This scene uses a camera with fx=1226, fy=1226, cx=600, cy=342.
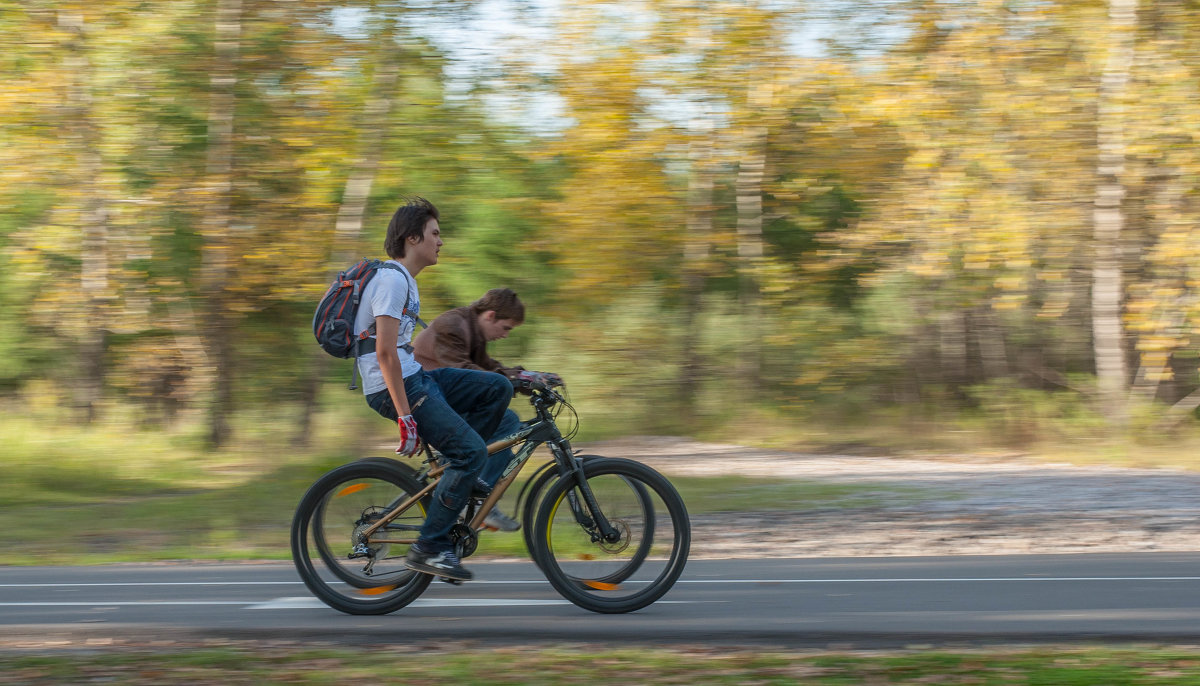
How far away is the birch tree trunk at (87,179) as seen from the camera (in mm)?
14203

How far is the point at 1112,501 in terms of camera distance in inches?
413

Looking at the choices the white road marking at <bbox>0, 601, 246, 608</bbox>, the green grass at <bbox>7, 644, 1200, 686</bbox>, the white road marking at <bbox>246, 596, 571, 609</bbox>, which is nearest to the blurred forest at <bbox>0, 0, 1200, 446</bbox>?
the white road marking at <bbox>0, 601, 246, 608</bbox>

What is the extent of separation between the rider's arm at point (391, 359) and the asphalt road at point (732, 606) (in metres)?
1.10

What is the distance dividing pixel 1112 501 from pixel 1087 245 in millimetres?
6036

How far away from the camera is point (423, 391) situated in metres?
5.96

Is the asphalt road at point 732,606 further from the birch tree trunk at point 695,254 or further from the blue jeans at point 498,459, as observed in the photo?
the birch tree trunk at point 695,254

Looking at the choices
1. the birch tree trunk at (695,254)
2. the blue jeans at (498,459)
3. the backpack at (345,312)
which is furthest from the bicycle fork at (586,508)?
the birch tree trunk at (695,254)

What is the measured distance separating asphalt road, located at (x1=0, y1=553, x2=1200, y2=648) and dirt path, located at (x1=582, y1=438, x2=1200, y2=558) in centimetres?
71

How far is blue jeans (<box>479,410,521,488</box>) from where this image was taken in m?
6.18

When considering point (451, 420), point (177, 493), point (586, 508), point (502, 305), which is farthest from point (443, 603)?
point (177, 493)

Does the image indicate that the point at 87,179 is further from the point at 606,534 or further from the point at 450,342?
the point at 606,534

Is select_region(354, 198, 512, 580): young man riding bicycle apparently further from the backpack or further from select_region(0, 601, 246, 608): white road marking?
select_region(0, 601, 246, 608): white road marking

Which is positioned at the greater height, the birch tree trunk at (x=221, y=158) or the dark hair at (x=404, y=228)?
the dark hair at (x=404, y=228)

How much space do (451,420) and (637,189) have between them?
33.8 ft
